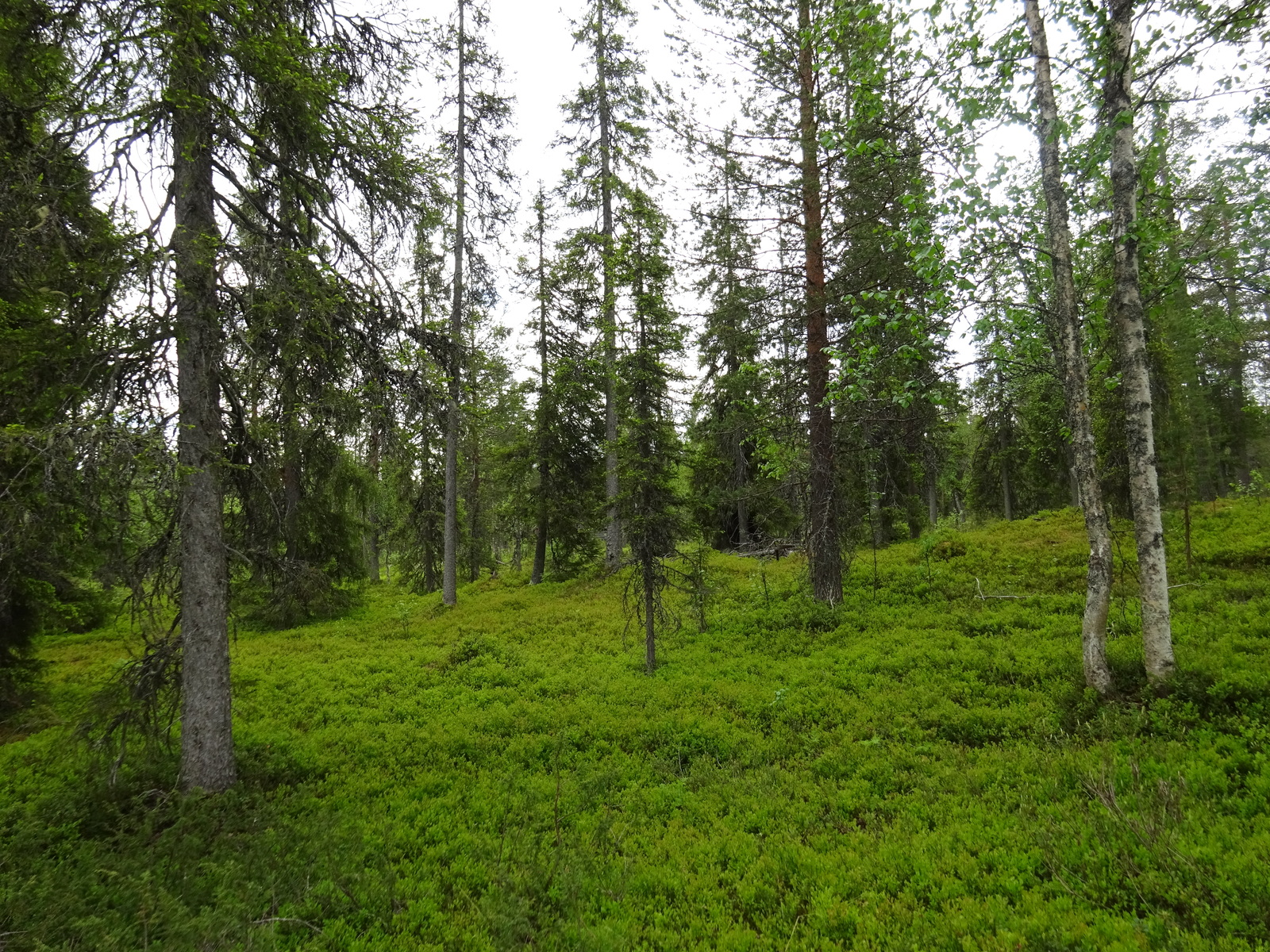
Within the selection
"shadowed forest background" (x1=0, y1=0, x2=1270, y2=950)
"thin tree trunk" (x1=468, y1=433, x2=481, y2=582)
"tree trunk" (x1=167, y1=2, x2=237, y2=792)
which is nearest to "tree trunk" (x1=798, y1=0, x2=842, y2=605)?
"shadowed forest background" (x1=0, y1=0, x2=1270, y2=950)

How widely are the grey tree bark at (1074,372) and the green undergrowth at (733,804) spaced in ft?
2.36

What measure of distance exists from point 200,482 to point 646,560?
730 cm

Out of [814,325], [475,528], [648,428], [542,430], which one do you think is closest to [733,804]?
[648,428]

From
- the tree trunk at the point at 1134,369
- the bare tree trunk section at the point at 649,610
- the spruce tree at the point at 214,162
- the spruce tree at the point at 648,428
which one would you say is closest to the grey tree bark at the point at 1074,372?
the tree trunk at the point at 1134,369

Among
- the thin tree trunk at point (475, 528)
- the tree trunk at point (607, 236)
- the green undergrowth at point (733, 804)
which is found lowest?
the green undergrowth at point (733, 804)

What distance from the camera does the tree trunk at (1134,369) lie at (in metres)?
6.54

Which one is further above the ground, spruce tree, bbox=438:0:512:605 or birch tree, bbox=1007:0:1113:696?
spruce tree, bbox=438:0:512:605

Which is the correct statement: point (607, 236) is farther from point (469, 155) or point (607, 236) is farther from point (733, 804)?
point (733, 804)

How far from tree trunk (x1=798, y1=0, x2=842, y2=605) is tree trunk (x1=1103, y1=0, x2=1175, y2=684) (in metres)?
4.84

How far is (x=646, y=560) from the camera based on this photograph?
1121 centimetres

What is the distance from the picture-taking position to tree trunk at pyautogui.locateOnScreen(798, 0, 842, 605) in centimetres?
1133

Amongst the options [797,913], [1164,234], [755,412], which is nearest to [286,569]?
[797,913]

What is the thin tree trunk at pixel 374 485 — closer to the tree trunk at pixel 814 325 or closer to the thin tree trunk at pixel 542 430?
the thin tree trunk at pixel 542 430

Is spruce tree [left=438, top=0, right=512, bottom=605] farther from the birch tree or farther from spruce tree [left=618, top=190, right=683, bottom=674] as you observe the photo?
the birch tree
